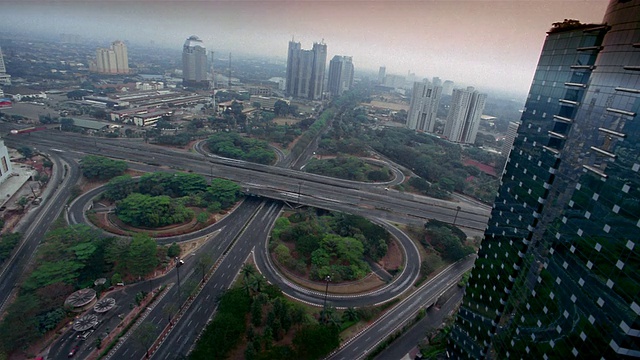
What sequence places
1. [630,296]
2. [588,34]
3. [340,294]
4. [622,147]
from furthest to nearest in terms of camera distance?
[340,294], [588,34], [622,147], [630,296]

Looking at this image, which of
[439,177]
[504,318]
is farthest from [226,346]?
[439,177]

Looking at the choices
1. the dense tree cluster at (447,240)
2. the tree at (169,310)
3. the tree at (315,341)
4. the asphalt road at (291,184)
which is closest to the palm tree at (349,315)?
the tree at (315,341)

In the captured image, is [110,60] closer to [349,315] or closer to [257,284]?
[257,284]

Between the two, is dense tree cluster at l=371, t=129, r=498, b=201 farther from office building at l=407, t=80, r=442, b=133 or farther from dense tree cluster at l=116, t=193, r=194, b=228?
dense tree cluster at l=116, t=193, r=194, b=228

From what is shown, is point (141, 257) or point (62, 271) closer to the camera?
point (62, 271)

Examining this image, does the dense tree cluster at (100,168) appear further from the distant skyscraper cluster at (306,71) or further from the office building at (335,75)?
the office building at (335,75)

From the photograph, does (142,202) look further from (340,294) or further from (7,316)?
(340,294)

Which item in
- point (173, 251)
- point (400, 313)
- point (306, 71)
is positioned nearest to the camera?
point (400, 313)

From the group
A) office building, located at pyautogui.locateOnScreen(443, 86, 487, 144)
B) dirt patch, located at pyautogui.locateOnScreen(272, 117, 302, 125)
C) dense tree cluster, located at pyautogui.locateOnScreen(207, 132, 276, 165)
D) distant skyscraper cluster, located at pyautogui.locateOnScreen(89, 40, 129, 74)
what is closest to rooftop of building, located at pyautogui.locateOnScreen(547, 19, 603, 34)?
dense tree cluster, located at pyautogui.locateOnScreen(207, 132, 276, 165)

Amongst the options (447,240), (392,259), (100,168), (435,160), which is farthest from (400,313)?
(435,160)
